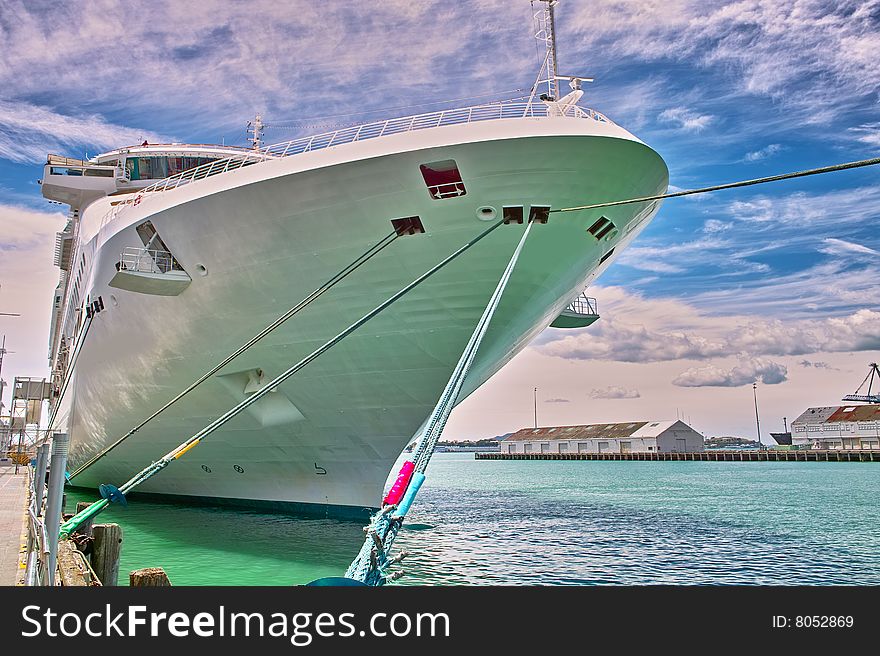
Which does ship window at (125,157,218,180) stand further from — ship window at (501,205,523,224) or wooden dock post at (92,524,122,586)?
Result: wooden dock post at (92,524,122,586)

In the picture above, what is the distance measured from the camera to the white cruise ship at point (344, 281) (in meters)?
9.73

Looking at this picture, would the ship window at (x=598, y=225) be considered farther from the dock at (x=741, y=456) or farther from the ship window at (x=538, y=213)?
the dock at (x=741, y=456)

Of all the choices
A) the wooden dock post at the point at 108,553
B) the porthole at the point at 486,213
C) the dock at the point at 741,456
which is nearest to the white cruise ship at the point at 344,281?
the porthole at the point at 486,213

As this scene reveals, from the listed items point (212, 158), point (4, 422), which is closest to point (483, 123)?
point (212, 158)

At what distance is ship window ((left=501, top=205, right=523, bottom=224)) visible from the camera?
32.8 feet

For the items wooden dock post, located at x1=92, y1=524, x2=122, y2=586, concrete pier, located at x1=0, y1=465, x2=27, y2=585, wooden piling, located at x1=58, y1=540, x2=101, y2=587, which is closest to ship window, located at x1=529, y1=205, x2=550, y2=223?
wooden dock post, located at x1=92, y1=524, x2=122, y2=586

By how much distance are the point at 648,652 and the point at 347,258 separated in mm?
7769

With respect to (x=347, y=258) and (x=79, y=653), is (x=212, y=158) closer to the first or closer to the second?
(x=347, y=258)

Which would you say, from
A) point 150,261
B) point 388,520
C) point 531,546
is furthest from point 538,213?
point 531,546

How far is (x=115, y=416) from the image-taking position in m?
16.3

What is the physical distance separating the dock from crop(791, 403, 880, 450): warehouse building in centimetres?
126

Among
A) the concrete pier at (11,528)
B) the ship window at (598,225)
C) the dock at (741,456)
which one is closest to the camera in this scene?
the concrete pier at (11,528)

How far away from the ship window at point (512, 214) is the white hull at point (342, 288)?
0.15m

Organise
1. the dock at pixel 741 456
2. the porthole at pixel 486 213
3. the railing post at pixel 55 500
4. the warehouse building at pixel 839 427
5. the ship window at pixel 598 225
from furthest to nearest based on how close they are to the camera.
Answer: the warehouse building at pixel 839 427 → the dock at pixel 741 456 → the ship window at pixel 598 225 → the porthole at pixel 486 213 → the railing post at pixel 55 500
